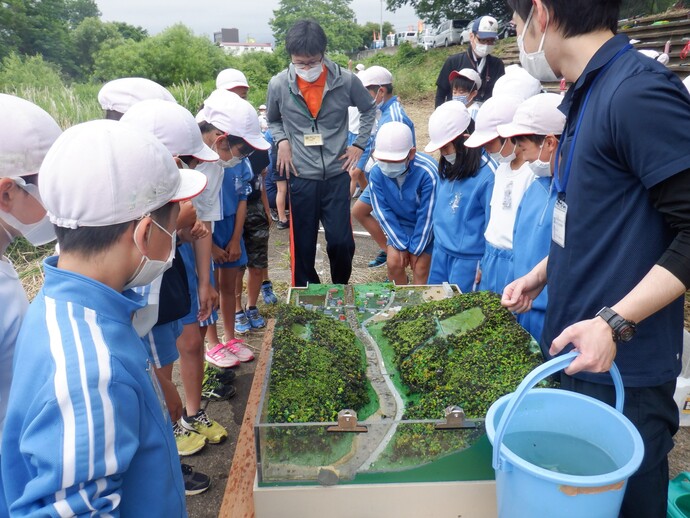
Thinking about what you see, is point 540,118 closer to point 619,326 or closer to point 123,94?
point 619,326

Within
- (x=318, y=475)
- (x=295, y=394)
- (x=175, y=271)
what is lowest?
(x=318, y=475)

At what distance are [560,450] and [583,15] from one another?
131cm

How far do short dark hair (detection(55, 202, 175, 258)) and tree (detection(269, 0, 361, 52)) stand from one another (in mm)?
51927

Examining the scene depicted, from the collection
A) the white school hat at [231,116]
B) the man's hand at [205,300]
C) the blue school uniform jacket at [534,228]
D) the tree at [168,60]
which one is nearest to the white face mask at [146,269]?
the man's hand at [205,300]

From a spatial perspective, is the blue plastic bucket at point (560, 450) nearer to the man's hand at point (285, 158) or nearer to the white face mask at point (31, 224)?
the white face mask at point (31, 224)

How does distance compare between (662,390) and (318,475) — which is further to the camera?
(318,475)

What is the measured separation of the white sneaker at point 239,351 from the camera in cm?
405

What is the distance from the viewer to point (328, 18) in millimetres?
60719

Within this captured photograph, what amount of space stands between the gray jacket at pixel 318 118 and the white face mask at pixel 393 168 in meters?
0.50

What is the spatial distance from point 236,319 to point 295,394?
2811 millimetres

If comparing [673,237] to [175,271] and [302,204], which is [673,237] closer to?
[175,271]

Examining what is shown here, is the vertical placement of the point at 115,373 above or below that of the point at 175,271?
above

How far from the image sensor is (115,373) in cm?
115

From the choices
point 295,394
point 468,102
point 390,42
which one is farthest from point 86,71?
point 295,394
